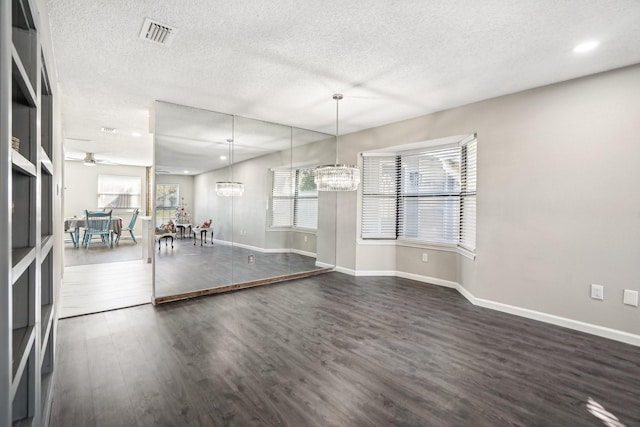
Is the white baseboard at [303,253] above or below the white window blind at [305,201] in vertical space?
below

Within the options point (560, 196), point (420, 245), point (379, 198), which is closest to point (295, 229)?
point (379, 198)

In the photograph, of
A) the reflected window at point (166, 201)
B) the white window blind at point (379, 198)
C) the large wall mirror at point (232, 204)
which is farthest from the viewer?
the white window blind at point (379, 198)

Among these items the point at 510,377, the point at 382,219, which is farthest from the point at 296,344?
the point at 382,219

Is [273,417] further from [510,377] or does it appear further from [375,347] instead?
[510,377]

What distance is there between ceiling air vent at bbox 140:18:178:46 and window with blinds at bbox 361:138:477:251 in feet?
11.5

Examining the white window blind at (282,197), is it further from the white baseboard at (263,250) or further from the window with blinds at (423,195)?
the window with blinds at (423,195)

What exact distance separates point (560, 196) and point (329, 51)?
277 centimetres

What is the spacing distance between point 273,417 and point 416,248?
372 centimetres

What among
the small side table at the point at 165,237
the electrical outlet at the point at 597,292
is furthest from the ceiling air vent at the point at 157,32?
the electrical outlet at the point at 597,292

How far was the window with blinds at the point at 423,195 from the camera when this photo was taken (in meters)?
4.36

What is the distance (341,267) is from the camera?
219 inches

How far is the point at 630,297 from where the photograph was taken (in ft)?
9.27

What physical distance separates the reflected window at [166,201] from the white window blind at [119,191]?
304 inches

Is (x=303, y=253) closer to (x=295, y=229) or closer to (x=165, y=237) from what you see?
(x=295, y=229)
